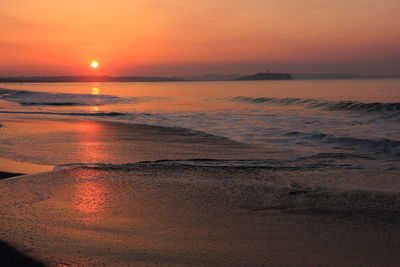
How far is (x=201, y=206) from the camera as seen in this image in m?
5.43

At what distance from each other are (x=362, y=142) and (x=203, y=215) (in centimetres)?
842

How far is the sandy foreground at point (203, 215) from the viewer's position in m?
3.84

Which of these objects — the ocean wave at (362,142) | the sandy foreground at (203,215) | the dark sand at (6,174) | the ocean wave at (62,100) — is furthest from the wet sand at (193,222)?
the ocean wave at (62,100)

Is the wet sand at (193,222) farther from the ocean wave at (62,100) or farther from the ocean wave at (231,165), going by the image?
the ocean wave at (62,100)

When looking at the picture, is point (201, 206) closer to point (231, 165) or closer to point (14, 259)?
point (14, 259)

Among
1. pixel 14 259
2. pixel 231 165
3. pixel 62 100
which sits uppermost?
pixel 14 259

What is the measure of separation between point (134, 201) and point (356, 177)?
403cm

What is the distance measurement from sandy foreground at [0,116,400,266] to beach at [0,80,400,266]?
0.01m

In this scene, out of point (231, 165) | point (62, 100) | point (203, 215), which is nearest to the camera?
point (203, 215)

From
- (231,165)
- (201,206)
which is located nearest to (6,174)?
(201,206)

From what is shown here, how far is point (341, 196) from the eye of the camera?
593 centimetres

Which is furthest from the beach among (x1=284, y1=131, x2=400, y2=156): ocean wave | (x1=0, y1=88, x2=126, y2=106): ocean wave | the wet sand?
(x1=0, y1=88, x2=126, y2=106): ocean wave

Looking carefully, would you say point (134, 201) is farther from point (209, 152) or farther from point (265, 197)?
point (209, 152)

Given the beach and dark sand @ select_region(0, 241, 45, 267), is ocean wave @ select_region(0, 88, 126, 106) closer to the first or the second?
the beach
